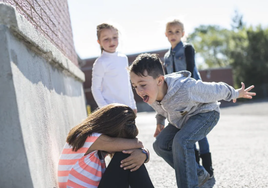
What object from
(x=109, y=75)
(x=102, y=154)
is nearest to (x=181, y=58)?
(x=109, y=75)

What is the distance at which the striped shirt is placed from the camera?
7.99ft

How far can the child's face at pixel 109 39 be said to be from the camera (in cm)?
389

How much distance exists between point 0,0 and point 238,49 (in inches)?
1366

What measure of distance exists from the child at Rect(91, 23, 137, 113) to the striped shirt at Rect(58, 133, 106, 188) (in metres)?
1.38

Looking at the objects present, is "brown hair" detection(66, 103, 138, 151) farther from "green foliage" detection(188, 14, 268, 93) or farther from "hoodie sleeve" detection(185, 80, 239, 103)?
"green foliage" detection(188, 14, 268, 93)

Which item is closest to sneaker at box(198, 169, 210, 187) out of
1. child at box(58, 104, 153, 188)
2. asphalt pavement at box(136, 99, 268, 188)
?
asphalt pavement at box(136, 99, 268, 188)

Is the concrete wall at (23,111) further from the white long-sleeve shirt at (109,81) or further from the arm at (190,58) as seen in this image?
the arm at (190,58)

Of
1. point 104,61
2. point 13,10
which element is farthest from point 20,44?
point 104,61

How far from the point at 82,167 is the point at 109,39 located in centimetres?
192

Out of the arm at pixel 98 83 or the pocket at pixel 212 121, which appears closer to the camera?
the pocket at pixel 212 121

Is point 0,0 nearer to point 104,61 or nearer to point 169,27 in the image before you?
point 104,61

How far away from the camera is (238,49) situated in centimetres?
3428

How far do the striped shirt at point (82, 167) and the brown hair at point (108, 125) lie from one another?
5 centimetres

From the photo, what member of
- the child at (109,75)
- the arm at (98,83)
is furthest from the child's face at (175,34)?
the arm at (98,83)
